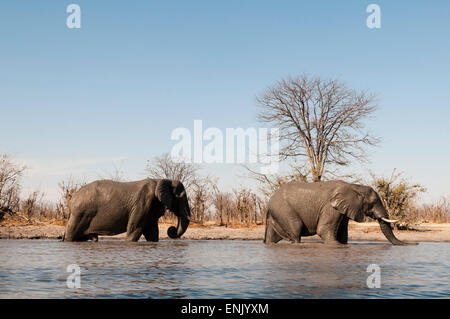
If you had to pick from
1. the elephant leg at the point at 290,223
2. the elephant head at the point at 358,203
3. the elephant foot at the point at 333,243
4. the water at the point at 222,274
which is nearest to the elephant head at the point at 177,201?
the elephant leg at the point at 290,223

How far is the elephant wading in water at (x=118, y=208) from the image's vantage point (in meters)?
19.5

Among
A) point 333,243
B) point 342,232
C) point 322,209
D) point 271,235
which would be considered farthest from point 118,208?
point 342,232

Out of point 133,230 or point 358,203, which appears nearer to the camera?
point 358,203

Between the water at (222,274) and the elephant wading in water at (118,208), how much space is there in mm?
3317

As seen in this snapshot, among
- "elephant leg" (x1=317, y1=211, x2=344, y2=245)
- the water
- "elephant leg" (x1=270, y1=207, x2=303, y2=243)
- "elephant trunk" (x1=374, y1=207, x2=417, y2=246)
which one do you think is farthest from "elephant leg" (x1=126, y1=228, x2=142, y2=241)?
"elephant trunk" (x1=374, y1=207, x2=417, y2=246)

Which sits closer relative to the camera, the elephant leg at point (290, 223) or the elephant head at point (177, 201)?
the elephant leg at point (290, 223)

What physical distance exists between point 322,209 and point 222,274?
8452 mm

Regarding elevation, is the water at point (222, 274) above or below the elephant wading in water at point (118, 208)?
below

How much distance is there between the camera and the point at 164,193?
64.4 feet

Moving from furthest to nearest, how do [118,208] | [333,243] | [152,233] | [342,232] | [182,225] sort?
[182,225], [152,233], [118,208], [342,232], [333,243]

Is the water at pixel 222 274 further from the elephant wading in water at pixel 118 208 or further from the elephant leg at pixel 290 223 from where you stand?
the elephant wading in water at pixel 118 208

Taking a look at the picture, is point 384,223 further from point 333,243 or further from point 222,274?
point 222,274
